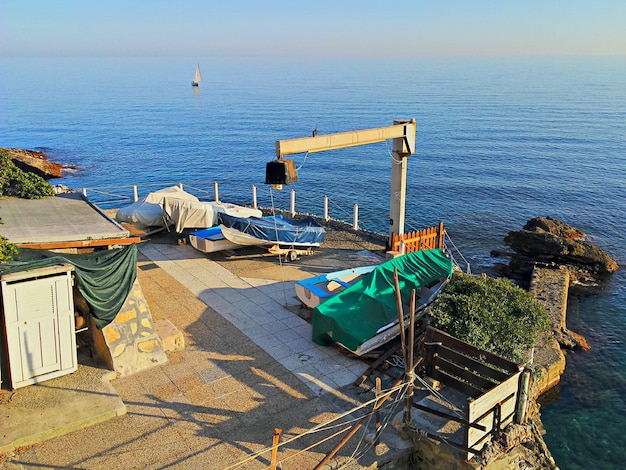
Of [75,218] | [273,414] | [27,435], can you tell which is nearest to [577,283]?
[273,414]

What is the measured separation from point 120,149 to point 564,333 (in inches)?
1999

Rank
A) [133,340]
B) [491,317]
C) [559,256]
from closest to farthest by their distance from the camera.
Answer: [133,340] < [491,317] < [559,256]

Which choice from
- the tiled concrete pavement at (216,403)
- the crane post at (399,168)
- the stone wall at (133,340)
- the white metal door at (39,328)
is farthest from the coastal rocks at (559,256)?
the white metal door at (39,328)

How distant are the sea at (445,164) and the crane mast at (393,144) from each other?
285 inches

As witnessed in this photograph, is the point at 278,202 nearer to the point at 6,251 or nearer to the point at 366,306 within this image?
the point at 366,306

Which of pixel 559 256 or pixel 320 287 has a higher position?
pixel 320 287

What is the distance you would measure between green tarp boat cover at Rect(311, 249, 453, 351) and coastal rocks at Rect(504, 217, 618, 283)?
12.1 metres

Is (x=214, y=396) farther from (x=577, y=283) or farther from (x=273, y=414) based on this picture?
(x=577, y=283)

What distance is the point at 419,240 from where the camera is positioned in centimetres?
2023

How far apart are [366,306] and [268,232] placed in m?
6.95

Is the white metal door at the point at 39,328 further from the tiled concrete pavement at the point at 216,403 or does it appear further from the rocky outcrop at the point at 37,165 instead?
the rocky outcrop at the point at 37,165

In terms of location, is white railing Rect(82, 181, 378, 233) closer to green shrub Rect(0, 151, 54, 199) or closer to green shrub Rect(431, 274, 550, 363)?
green shrub Rect(0, 151, 54, 199)

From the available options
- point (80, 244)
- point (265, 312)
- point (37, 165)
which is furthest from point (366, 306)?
point (37, 165)

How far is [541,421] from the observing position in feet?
46.1
